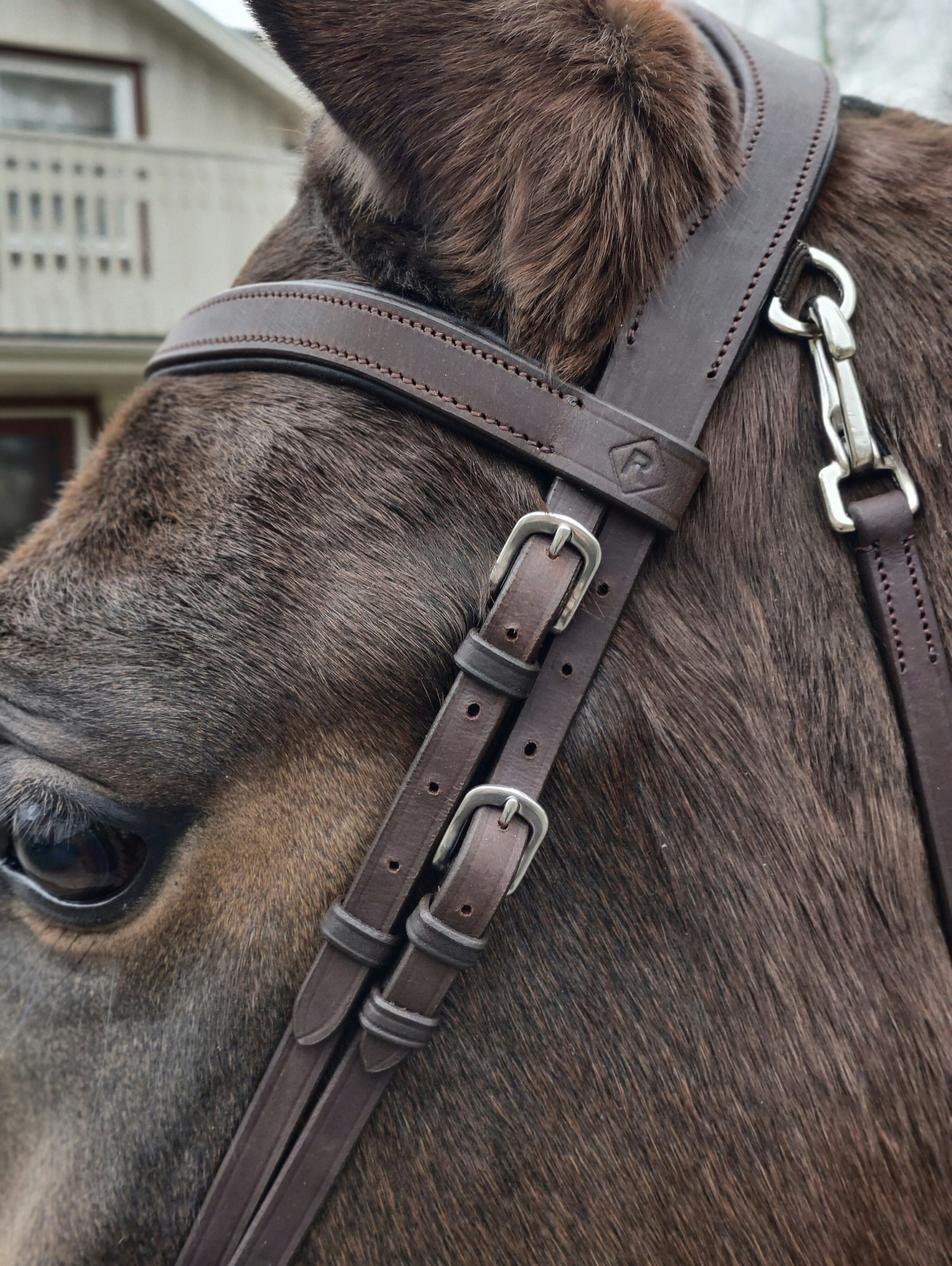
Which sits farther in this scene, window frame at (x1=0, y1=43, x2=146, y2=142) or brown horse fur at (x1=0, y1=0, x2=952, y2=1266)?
window frame at (x1=0, y1=43, x2=146, y2=142)

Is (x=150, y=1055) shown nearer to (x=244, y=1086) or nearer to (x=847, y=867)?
(x=244, y=1086)

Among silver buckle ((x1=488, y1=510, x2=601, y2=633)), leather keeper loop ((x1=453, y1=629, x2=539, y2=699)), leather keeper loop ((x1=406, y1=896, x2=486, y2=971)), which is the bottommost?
leather keeper loop ((x1=406, y1=896, x2=486, y2=971))

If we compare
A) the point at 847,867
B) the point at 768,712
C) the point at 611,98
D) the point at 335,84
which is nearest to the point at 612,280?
the point at 611,98

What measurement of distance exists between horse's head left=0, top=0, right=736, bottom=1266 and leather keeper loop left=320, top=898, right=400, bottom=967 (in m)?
0.04

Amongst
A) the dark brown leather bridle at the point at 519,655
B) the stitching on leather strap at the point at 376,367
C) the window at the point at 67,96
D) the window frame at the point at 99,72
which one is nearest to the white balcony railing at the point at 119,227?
the window frame at the point at 99,72

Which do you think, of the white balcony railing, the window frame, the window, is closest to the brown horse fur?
the white balcony railing

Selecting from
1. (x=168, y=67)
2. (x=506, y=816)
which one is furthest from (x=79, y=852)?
(x=168, y=67)

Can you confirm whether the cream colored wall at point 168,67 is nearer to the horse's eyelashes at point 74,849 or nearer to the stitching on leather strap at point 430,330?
Result: the stitching on leather strap at point 430,330

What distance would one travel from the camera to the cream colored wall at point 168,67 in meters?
10.4

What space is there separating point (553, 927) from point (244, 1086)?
14.1 inches

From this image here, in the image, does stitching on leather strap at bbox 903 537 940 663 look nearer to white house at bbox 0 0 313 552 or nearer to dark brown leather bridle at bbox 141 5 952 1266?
dark brown leather bridle at bbox 141 5 952 1266

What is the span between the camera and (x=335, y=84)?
1000 mm

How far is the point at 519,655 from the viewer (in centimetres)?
99

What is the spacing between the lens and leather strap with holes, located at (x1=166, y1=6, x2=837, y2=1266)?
0.99 meters
